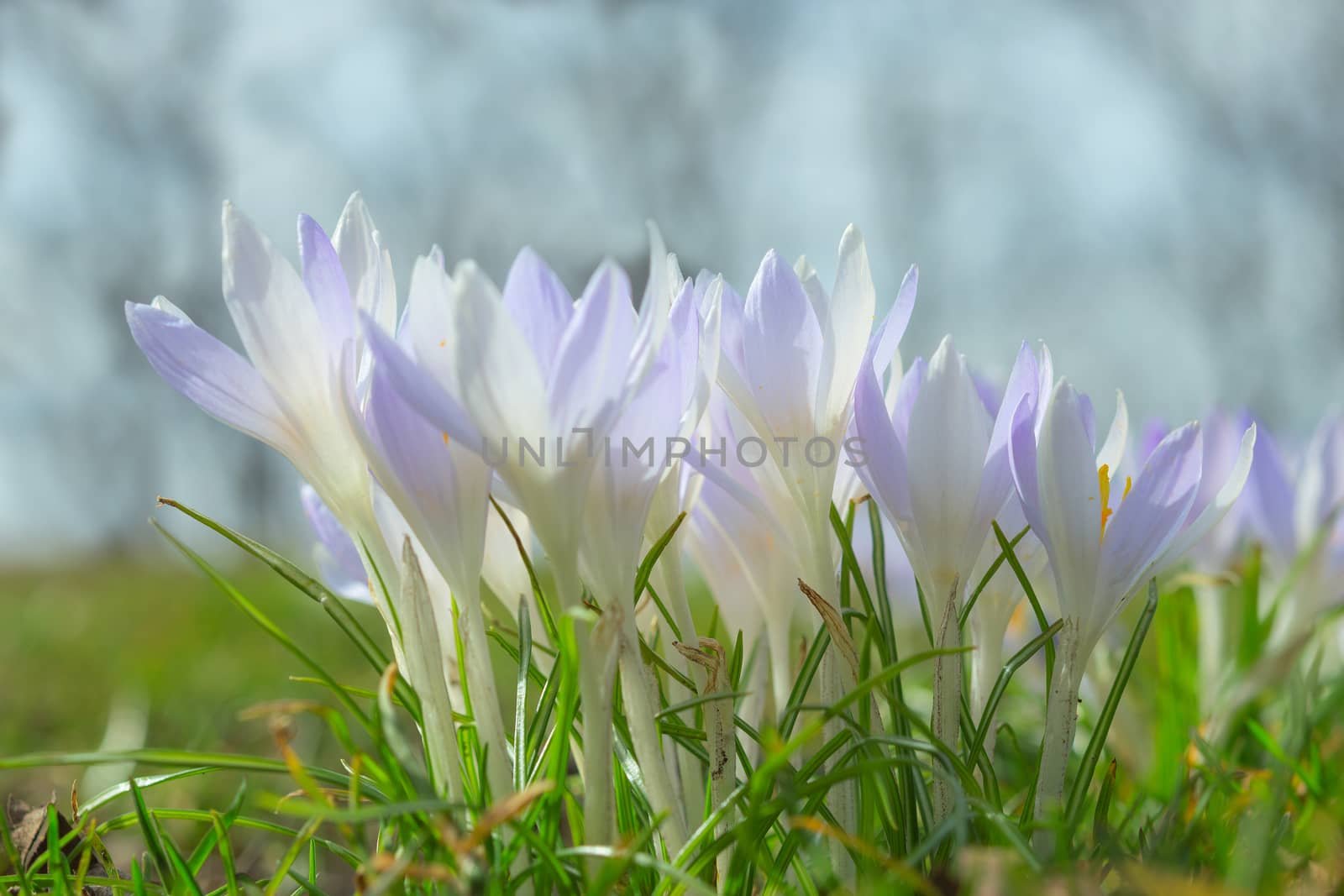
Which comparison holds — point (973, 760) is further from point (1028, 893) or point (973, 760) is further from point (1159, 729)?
point (1159, 729)

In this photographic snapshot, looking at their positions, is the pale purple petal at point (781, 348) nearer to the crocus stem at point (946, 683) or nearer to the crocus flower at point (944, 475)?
the crocus flower at point (944, 475)

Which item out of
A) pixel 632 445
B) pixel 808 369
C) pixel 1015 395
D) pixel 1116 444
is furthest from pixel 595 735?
pixel 1116 444

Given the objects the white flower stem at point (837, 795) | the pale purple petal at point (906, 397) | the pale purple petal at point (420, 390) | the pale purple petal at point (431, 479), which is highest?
the pale purple petal at point (906, 397)

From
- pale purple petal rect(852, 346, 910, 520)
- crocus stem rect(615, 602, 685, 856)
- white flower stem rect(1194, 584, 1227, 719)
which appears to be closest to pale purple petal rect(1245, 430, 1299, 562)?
white flower stem rect(1194, 584, 1227, 719)

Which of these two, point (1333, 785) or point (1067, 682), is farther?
point (1333, 785)

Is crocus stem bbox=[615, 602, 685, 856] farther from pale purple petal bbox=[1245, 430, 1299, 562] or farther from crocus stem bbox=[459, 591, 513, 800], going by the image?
pale purple petal bbox=[1245, 430, 1299, 562]

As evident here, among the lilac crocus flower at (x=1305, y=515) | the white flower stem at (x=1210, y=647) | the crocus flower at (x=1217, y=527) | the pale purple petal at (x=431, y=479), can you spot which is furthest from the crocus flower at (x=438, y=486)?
the white flower stem at (x=1210, y=647)

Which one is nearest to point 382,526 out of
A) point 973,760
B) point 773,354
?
point 773,354
